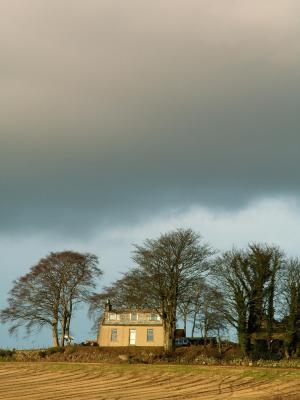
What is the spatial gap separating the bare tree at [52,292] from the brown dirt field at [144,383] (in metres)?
28.0

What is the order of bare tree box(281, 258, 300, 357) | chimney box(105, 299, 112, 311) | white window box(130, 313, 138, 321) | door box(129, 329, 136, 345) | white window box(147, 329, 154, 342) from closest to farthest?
bare tree box(281, 258, 300, 357) → chimney box(105, 299, 112, 311) → white window box(147, 329, 154, 342) → door box(129, 329, 136, 345) → white window box(130, 313, 138, 321)

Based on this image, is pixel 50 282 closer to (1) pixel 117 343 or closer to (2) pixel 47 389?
(1) pixel 117 343

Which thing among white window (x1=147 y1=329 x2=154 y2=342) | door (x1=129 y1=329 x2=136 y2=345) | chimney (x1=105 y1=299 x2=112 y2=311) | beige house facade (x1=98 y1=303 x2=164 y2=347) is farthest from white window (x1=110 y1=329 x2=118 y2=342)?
white window (x1=147 y1=329 x2=154 y2=342)

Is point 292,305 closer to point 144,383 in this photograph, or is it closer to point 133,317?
point 133,317

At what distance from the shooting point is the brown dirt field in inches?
1157

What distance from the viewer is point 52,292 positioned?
7675cm

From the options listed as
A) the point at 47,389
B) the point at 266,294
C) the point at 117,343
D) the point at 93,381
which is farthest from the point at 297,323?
the point at 47,389

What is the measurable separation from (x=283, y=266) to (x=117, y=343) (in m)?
27.4

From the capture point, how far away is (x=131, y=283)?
218 feet

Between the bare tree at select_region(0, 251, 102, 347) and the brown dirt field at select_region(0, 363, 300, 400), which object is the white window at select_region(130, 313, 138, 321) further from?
the brown dirt field at select_region(0, 363, 300, 400)

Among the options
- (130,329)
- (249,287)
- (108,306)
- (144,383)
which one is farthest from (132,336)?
(144,383)

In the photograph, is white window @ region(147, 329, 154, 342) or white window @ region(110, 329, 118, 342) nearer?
white window @ region(147, 329, 154, 342)

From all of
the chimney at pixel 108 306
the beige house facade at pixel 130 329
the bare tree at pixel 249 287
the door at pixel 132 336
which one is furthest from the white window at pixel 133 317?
the bare tree at pixel 249 287

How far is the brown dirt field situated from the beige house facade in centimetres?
3082
